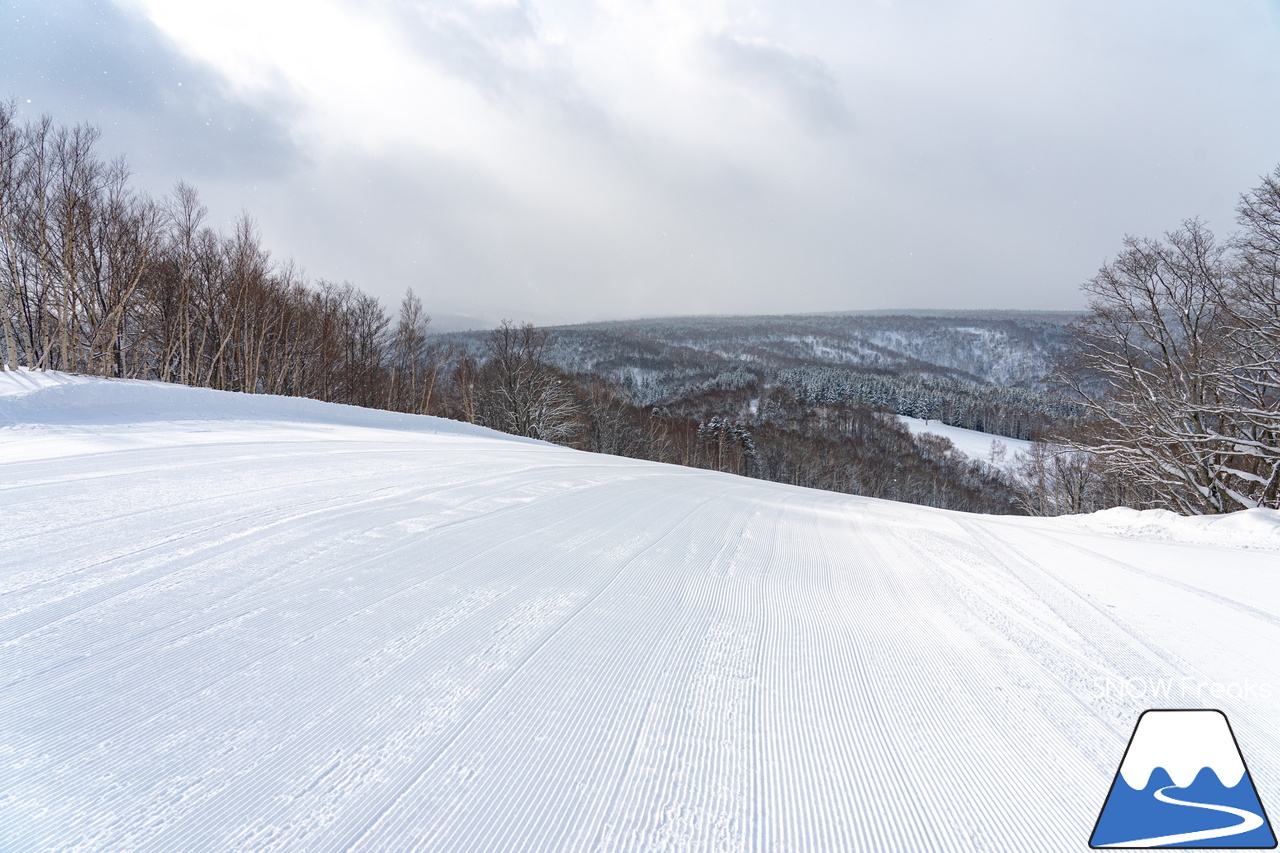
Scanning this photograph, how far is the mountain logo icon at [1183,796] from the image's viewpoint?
1282 millimetres

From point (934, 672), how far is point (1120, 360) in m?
13.4

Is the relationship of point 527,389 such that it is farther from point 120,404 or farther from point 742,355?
point 742,355

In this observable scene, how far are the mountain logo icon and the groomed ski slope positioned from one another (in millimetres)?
61

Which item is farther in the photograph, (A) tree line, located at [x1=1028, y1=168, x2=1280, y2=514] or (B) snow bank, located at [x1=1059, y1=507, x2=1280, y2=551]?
(A) tree line, located at [x1=1028, y1=168, x2=1280, y2=514]

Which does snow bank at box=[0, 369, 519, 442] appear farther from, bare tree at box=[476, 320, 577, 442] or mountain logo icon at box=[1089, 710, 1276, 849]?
bare tree at box=[476, 320, 577, 442]

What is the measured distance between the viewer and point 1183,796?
140cm

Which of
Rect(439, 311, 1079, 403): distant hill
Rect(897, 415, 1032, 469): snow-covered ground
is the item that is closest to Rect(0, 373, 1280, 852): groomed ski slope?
Result: Rect(897, 415, 1032, 469): snow-covered ground

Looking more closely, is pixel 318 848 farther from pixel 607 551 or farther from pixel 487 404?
pixel 487 404

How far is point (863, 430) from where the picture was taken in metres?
87.0

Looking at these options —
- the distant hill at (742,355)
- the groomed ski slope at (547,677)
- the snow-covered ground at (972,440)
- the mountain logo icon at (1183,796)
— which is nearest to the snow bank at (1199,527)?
the groomed ski slope at (547,677)

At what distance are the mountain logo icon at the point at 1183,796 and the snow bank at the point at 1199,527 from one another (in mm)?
5706

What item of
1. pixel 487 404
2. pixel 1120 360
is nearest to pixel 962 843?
pixel 1120 360

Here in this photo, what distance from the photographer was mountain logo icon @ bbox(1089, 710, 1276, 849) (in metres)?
1.28

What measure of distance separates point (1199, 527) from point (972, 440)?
97.1 m
